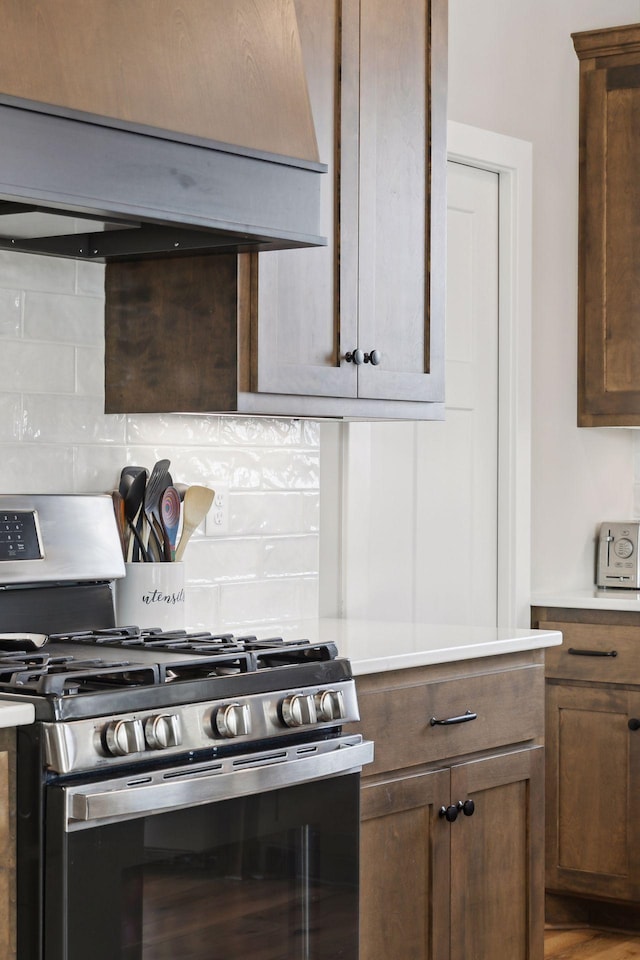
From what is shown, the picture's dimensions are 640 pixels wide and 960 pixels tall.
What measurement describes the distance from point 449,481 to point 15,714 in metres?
2.21

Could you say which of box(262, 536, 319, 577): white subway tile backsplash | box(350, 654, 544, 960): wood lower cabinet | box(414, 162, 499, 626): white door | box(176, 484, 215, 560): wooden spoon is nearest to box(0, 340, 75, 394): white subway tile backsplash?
box(176, 484, 215, 560): wooden spoon

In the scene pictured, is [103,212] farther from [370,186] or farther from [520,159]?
[520,159]

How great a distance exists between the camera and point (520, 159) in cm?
395

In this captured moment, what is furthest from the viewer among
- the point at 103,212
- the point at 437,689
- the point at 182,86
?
the point at 437,689

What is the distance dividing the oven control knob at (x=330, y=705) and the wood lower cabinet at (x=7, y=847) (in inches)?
21.6

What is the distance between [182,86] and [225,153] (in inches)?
5.3

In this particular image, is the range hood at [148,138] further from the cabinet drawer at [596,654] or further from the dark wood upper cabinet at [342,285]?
the cabinet drawer at [596,654]

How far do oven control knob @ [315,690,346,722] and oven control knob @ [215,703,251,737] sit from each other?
177 millimetres

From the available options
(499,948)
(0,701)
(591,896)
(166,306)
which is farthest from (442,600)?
(0,701)

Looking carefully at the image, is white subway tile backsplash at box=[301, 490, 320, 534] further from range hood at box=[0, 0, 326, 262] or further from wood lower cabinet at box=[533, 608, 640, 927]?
wood lower cabinet at box=[533, 608, 640, 927]

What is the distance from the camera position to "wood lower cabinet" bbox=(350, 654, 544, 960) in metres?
2.44

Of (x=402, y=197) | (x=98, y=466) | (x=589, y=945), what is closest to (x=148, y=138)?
(x=98, y=466)

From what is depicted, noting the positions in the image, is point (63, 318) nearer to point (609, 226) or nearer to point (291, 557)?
point (291, 557)

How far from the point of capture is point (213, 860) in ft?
6.44
